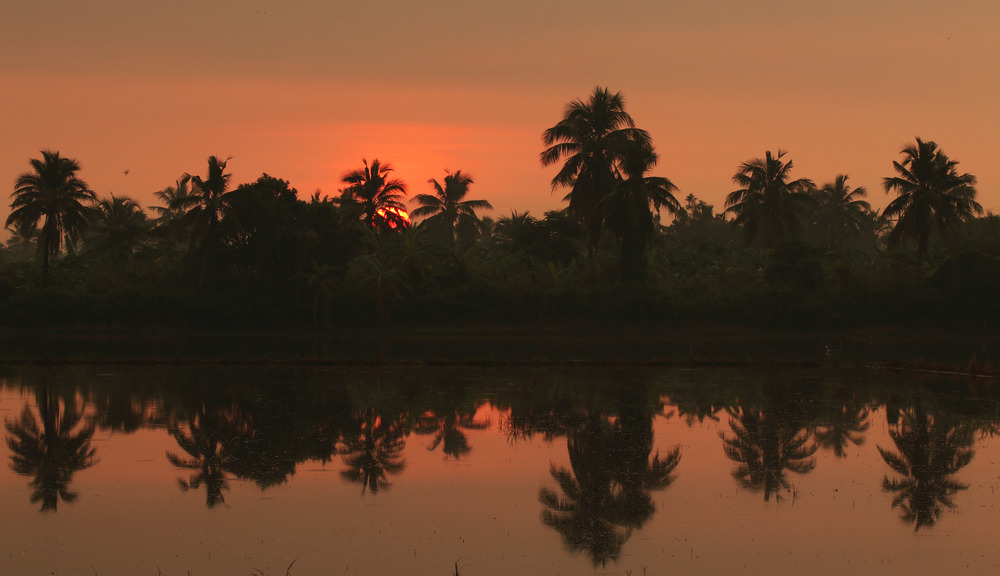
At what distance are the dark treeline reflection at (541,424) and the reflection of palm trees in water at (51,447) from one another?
0.12 ft

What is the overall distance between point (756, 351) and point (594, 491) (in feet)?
82.4

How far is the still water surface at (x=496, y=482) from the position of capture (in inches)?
322

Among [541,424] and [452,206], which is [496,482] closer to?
[541,424]

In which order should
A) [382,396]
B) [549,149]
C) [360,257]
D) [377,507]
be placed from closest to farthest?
1. [377,507]
2. [382,396]
3. [360,257]
4. [549,149]

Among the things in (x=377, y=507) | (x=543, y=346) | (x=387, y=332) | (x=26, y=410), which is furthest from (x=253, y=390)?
(x=387, y=332)

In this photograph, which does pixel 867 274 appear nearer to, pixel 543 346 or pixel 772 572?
pixel 543 346

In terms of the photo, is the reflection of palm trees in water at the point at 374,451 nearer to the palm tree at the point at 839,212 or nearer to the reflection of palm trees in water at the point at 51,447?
the reflection of palm trees in water at the point at 51,447

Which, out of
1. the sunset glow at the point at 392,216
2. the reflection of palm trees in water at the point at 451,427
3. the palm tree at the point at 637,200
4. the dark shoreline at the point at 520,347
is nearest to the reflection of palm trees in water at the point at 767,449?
the reflection of palm trees in water at the point at 451,427

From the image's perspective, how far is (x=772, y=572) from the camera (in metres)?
7.77

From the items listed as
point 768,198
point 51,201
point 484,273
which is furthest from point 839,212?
point 51,201

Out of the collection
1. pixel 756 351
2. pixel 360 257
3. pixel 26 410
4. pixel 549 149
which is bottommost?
pixel 26 410

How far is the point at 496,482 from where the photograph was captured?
11.3 m

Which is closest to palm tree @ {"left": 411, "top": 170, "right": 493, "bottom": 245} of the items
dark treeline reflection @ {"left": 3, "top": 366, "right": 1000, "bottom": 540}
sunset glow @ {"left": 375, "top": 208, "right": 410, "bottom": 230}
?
sunset glow @ {"left": 375, "top": 208, "right": 410, "bottom": 230}

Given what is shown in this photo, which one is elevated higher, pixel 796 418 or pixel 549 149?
pixel 549 149
